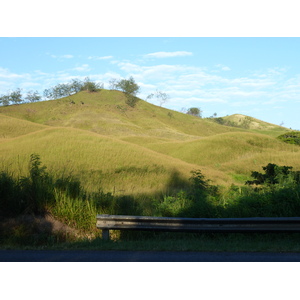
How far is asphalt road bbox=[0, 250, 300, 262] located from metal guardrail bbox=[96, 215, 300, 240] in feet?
4.37

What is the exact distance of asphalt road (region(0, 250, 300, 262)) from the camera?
7.34 m

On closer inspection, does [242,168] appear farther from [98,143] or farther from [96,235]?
[96,235]

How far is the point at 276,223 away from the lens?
9.17m

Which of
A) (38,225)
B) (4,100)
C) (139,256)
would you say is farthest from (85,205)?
(4,100)

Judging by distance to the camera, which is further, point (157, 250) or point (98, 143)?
point (98, 143)

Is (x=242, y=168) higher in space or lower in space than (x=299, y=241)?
higher

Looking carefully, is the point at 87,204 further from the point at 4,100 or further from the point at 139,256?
the point at 4,100

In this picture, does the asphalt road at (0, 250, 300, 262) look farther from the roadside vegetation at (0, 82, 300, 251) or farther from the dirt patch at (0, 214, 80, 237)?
the dirt patch at (0, 214, 80, 237)

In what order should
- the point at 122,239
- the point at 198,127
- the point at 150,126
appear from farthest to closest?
the point at 198,127 < the point at 150,126 < the point at 122,239

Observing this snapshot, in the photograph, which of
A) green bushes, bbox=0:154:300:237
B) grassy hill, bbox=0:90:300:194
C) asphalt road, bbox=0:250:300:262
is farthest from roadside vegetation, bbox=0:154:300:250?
asphalt road, bbox=0:250:300:262

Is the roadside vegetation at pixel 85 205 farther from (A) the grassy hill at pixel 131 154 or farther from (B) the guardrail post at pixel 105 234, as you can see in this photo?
(A) the grassy hill at pixel 131 154

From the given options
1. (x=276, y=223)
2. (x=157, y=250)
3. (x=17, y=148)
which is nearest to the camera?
(x=157, y=250)

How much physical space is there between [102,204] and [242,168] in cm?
3683

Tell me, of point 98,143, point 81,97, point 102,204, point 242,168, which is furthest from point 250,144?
point 81,97
